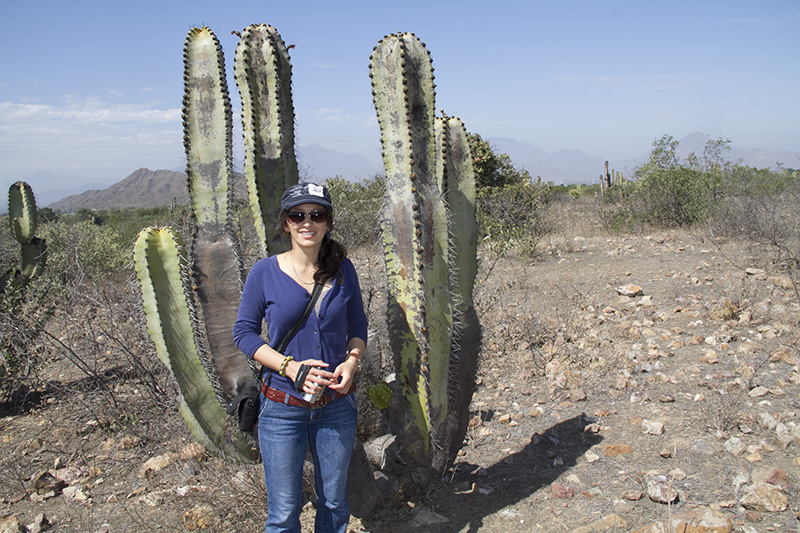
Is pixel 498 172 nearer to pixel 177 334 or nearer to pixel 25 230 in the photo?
pixel 25 230

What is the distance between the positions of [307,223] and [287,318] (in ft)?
1.26

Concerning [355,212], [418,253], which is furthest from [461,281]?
[355,212]

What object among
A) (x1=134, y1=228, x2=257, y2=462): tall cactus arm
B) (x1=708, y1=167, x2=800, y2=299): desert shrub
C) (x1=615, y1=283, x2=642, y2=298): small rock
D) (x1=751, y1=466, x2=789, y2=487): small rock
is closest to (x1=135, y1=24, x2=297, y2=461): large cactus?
(x1=134, y1=228, x2=257, y2=462): tall cactus arm

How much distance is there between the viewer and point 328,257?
2.21m

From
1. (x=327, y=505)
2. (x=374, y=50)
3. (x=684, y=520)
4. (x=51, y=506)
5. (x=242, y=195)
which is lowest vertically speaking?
(x=51, y=506)

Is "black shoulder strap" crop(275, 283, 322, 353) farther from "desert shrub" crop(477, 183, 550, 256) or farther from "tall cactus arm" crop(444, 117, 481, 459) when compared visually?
"desert shrub" crop(477, 183, 550, 256)

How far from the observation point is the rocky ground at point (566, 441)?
284 cm

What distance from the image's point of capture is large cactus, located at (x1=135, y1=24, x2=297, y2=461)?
122 inches

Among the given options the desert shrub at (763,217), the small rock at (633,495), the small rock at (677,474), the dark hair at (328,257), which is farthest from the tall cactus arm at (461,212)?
the desert shrub at (763,217)

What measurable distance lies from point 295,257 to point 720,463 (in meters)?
2.65

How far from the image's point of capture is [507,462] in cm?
346

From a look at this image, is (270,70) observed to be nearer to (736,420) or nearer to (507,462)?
(507,462)

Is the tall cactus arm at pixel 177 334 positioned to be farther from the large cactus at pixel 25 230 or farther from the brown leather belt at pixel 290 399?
the large cactus at pixel 25 230

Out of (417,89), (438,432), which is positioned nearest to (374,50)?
(417,89)
